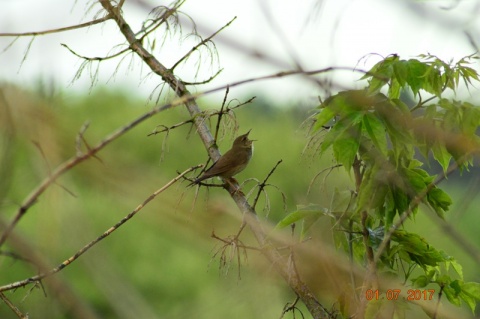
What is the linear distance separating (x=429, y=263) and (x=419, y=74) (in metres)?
0.51

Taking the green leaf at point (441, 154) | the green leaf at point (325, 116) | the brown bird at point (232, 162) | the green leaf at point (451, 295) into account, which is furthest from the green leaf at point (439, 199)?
the brown bird at point (232, 162)

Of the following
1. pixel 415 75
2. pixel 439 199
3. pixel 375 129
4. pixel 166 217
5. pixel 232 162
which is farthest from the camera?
pixel 232 162

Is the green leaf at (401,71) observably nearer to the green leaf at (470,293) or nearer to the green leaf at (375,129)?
the green leaf at (375,129)

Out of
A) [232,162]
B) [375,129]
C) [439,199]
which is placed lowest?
[439,199]

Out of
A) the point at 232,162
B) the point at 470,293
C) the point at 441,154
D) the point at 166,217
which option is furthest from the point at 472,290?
the point at 232,162

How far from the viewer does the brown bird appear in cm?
298

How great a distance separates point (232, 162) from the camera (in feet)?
12.7

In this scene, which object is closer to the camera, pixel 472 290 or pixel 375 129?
pixel 375 129

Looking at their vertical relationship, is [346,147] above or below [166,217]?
above

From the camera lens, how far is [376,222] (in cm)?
239

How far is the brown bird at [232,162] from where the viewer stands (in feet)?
9.78

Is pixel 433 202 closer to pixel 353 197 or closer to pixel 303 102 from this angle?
pixel 353 197
